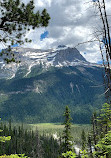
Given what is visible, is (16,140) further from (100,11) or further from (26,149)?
(100,11)

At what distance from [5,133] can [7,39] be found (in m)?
101

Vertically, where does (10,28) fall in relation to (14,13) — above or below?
below

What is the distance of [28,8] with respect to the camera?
10.4 m

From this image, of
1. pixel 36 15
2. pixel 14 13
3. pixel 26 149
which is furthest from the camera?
pixel 26 149

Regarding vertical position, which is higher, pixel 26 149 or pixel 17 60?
pixel 17 60

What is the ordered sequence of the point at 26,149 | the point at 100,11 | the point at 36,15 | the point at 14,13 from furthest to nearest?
the point at 26,149, the point at 36,15, the point at 14,13, the point at 100,11

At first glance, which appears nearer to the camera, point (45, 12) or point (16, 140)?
point (45, 12)

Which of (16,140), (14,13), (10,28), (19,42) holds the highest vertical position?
(14,13)

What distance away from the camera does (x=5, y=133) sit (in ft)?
329

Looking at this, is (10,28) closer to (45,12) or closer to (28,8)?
(28,8)

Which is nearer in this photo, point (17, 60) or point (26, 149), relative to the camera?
point (17, 60)

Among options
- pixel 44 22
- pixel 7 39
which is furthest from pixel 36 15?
pixel 7 39

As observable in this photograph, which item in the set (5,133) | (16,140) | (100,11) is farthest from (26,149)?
(100,11)

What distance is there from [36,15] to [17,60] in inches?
134
